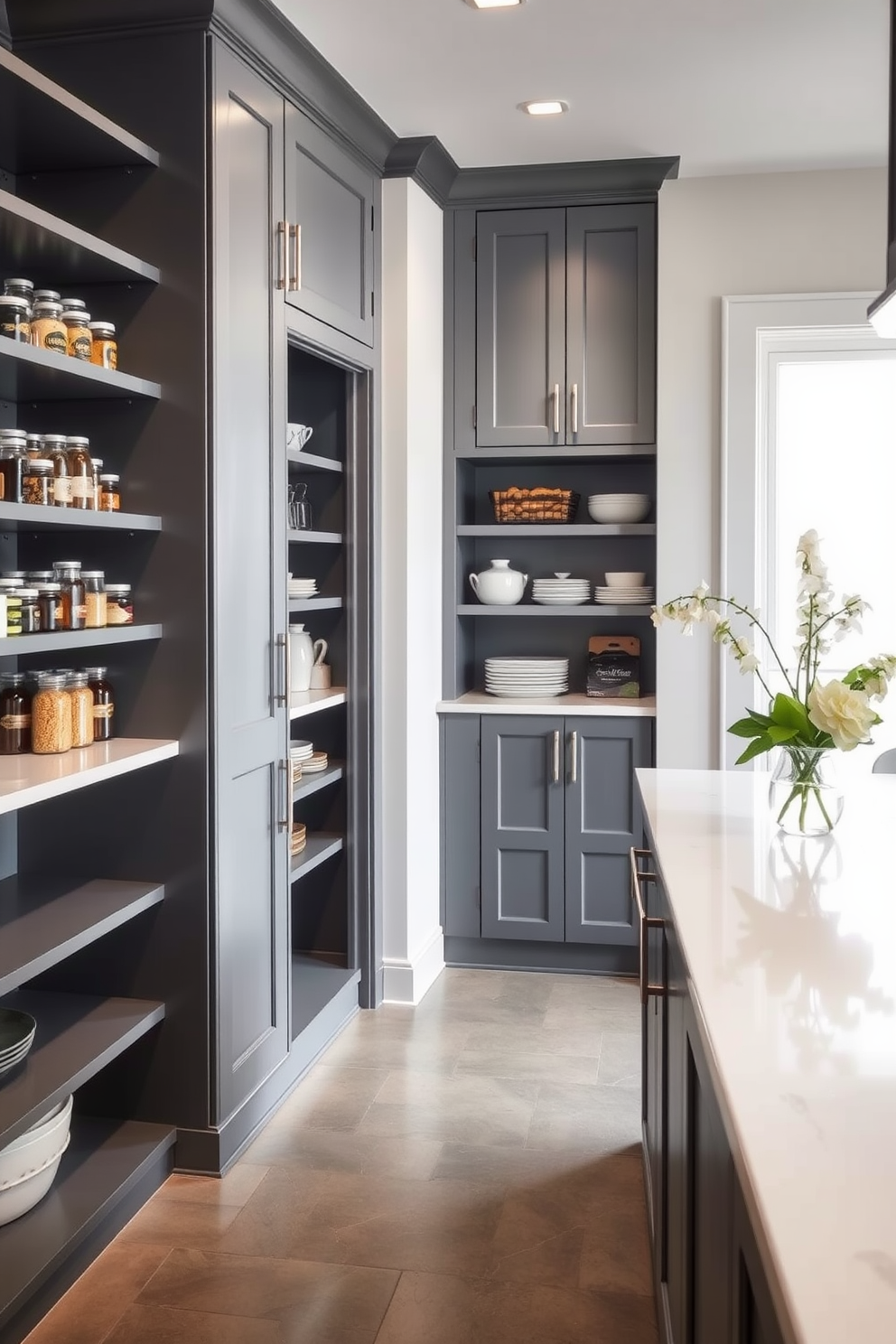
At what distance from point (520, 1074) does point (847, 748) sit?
1753 millimetres

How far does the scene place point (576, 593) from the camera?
14.3 ft

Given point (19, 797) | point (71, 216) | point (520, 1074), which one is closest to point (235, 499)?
point (71, 216)

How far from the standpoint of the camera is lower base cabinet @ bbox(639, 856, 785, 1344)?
105 cm

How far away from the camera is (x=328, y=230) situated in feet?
10.9

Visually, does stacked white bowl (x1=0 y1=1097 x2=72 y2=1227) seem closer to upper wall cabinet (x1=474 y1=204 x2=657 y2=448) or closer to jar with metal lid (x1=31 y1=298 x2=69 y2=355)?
jar with metal lid (x1=31 y1=298 x2=69 y2=355)

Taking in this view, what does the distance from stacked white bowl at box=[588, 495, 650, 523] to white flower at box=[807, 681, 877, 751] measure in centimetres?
244

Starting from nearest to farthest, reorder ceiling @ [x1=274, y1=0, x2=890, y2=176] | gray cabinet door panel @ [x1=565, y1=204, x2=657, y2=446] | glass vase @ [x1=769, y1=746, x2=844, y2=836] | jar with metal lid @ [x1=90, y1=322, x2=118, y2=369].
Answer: glass vase @ [x1=769, y1=746, x2=844, y2=836], jar with metal lid @ [x1=90, y1=322, x2=118, y2=369], ceiling @ [x1=274, y1=0, x2=890, y2=176], gray cabinet door panel @ [x1=565, y1=204, x2=657, y2=446]

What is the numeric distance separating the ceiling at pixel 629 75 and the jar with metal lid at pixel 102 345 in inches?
36.6

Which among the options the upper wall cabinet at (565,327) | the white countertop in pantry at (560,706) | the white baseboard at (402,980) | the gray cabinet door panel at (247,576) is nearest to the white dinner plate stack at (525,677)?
the white countertop in pantry at (560,706)

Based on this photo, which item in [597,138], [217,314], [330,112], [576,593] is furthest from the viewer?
[576,593]

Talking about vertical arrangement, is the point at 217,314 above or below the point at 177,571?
above

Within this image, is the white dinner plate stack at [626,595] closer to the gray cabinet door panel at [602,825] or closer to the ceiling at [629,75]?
the gray cabinet door panel at [602,825]

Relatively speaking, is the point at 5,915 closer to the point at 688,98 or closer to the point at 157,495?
the point at 157,495

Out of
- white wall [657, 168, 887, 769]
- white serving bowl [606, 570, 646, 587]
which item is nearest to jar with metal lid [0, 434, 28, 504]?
white wall [657, 168, 887, 769]
